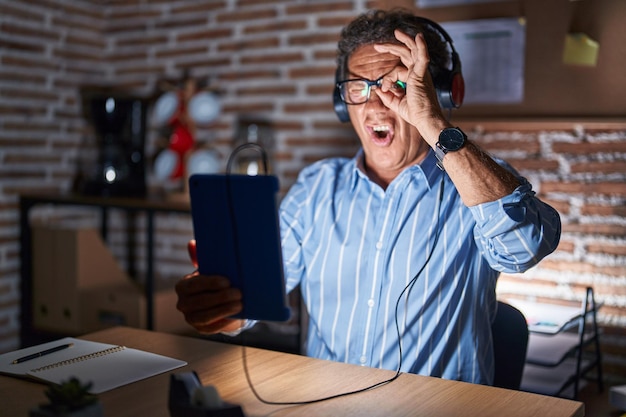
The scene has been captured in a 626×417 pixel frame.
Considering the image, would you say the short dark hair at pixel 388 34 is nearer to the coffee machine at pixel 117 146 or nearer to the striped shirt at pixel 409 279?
the striped shirt at pixel 409 279

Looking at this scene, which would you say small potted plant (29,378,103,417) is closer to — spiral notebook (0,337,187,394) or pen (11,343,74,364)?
spiral notebook (0,337,187,394)

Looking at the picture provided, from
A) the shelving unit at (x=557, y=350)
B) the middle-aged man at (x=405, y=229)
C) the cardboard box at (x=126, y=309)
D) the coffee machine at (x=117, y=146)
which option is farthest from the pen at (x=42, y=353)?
the coffee machine at (x=117, y=146)

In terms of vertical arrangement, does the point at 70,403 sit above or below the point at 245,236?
below

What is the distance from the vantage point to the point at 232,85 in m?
3.21

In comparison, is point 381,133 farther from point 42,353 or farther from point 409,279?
point 42,353

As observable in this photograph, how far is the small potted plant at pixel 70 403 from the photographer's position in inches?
37.7

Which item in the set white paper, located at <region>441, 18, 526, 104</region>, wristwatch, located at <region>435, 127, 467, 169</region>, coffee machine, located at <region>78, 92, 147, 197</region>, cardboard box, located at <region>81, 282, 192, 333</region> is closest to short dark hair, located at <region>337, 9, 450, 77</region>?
wristwatch, located at <region>435, 127, 467, 169</region>

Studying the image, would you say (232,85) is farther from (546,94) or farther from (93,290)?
(546,94)

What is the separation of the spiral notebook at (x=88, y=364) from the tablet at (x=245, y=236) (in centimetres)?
25

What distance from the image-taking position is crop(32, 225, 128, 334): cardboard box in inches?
118

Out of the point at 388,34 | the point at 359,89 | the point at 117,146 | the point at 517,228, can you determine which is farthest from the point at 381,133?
the point at 117,146

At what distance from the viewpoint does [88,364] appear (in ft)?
4.30

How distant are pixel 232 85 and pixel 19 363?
206cm

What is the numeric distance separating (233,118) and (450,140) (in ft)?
6.32
